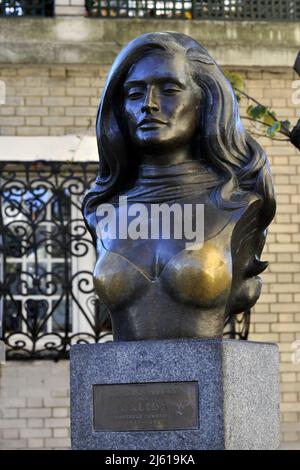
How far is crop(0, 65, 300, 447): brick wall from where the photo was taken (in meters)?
12.0

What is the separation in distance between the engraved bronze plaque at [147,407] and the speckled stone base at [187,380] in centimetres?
2

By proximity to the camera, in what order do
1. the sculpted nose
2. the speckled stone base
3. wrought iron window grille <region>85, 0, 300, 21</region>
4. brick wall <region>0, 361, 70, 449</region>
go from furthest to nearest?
wrought iron window grille <region>85, 0, 300, 21</region>, brick wall <region>0, 361, 70, 449</region>, the sculpted nose, the speckled stone base

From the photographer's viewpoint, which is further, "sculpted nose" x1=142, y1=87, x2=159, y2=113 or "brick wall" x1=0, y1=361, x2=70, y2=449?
"brick wall" x1=0, y1=361, x2=70, y2=449

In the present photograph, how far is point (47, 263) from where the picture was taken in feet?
40.5

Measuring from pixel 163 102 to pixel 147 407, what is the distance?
1319 millimetres

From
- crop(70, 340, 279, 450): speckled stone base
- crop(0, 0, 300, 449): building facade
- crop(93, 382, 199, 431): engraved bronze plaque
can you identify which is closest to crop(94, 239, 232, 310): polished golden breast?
crop(70, 340, 279, 450): speckled stone base

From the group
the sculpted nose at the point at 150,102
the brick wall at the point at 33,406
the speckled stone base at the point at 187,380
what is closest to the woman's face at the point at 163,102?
the sculpted nose at the point at 150,102

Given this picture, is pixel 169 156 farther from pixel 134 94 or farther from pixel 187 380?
pixel 187 380

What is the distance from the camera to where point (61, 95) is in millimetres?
12508

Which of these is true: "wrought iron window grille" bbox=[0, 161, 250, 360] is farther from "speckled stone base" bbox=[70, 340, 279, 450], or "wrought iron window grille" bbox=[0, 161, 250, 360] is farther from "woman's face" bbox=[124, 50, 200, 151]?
"speckled stone base" bbox=[70, 340, 279, 450]

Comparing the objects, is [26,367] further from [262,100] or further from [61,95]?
[262,100]

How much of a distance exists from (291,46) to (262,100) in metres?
0.60
